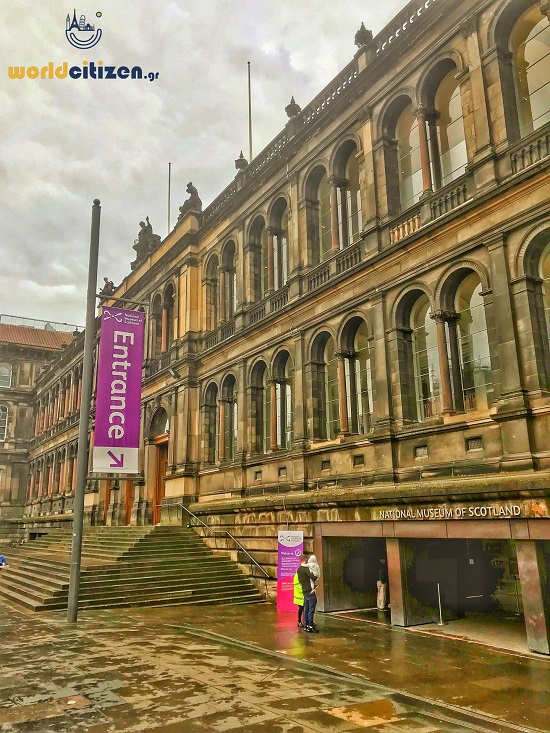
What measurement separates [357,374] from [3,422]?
157ft

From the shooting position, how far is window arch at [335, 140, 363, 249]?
64.5 ft

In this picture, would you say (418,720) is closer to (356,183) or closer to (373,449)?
(373,449)

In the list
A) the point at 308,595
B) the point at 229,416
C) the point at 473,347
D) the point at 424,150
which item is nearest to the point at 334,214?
the point at 424,150

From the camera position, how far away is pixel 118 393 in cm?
1850

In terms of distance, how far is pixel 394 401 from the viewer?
636 inches

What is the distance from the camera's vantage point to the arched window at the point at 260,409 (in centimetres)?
2286

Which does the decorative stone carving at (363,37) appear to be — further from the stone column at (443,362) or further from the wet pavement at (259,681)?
the wet pavement at (259,681)

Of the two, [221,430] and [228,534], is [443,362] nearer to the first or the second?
[228,534]

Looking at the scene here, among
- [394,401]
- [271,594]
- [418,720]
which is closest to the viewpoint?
[418,720]

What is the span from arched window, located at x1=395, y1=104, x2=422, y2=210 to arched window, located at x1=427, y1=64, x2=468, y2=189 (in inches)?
28.6

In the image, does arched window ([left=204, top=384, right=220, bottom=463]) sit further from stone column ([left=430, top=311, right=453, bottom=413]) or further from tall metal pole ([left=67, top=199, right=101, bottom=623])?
stone column ([left=430, top=311, right=453, bottom=413])

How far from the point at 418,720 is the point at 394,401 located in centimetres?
949

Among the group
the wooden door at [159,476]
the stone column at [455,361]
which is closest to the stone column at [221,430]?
the wooden door at [159,476]

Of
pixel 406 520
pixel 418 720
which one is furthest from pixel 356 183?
pixel 418 720
